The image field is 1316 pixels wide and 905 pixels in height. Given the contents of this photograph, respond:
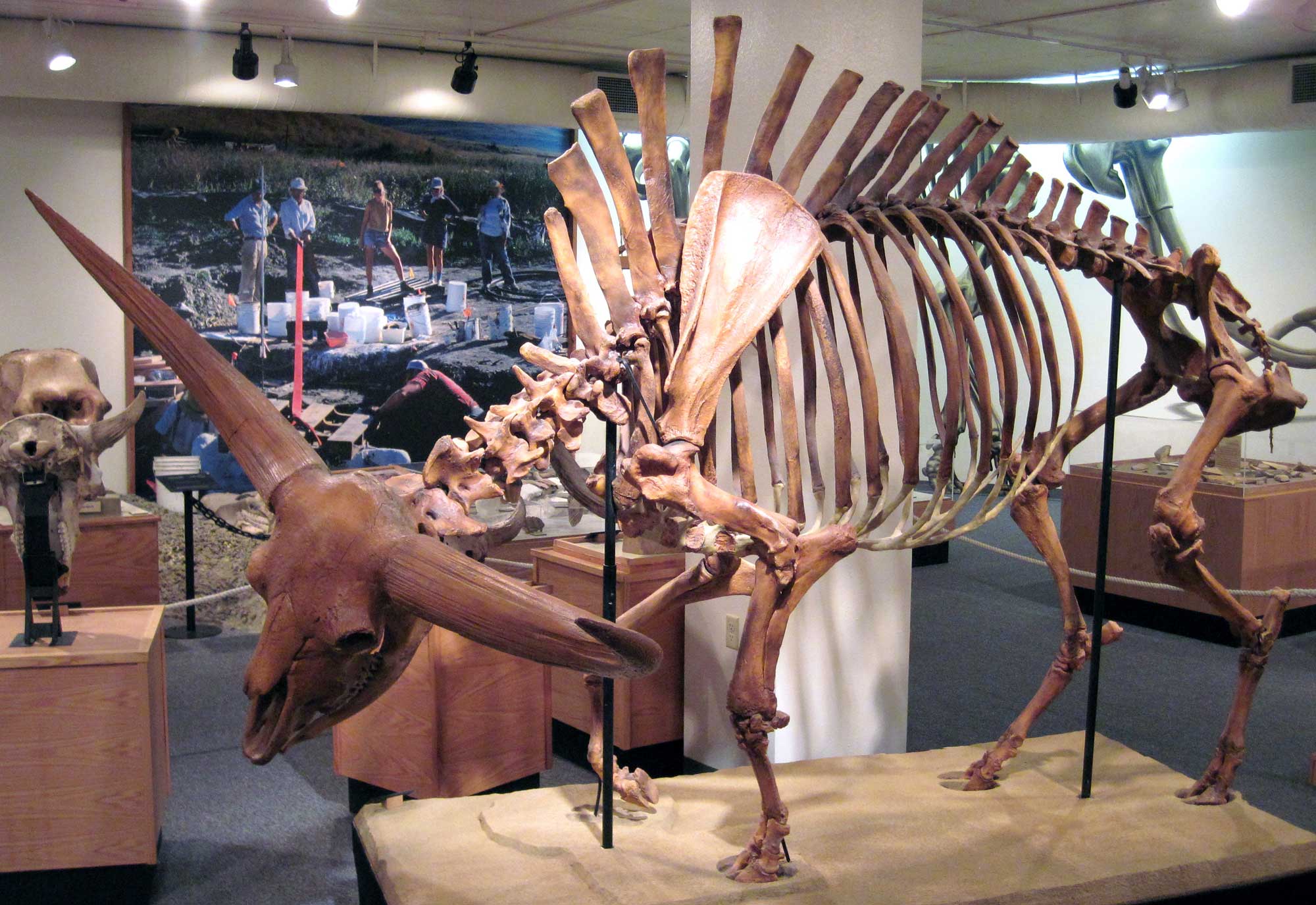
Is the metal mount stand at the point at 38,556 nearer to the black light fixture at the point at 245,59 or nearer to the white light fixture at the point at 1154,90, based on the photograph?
the black light fixture at the point at 245,59

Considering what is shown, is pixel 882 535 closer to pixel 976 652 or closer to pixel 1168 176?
pixel 976 652

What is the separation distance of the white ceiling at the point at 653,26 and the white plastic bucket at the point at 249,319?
177cm

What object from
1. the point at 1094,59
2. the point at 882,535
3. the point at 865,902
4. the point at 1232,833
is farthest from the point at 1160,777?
the point at 1094,59

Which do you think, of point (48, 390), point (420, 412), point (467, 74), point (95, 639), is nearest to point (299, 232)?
point (420, 412)

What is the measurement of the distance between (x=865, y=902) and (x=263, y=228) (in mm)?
6363

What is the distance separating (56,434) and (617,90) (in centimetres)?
543

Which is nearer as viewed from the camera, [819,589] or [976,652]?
[819,589]

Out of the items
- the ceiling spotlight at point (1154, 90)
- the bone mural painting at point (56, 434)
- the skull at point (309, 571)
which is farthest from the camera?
the ceiling spotlight at point (1154, 90)

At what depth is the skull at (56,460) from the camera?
373 cm

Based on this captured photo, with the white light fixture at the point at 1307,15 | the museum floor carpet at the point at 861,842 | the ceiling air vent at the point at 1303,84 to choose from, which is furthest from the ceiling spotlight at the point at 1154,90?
the museum floor carpet at the point at 861,842

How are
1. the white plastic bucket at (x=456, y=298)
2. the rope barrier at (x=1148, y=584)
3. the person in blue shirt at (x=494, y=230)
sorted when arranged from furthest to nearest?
the person in blue shirt at (x=494, y=230), the white plastic bucket at (x=456, y=298), the rope barrier at (x=1148, y=584)

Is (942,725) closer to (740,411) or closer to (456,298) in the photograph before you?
(740,411)

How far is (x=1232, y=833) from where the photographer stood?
12.0 feet

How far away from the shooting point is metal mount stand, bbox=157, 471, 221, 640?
22.3 feet
